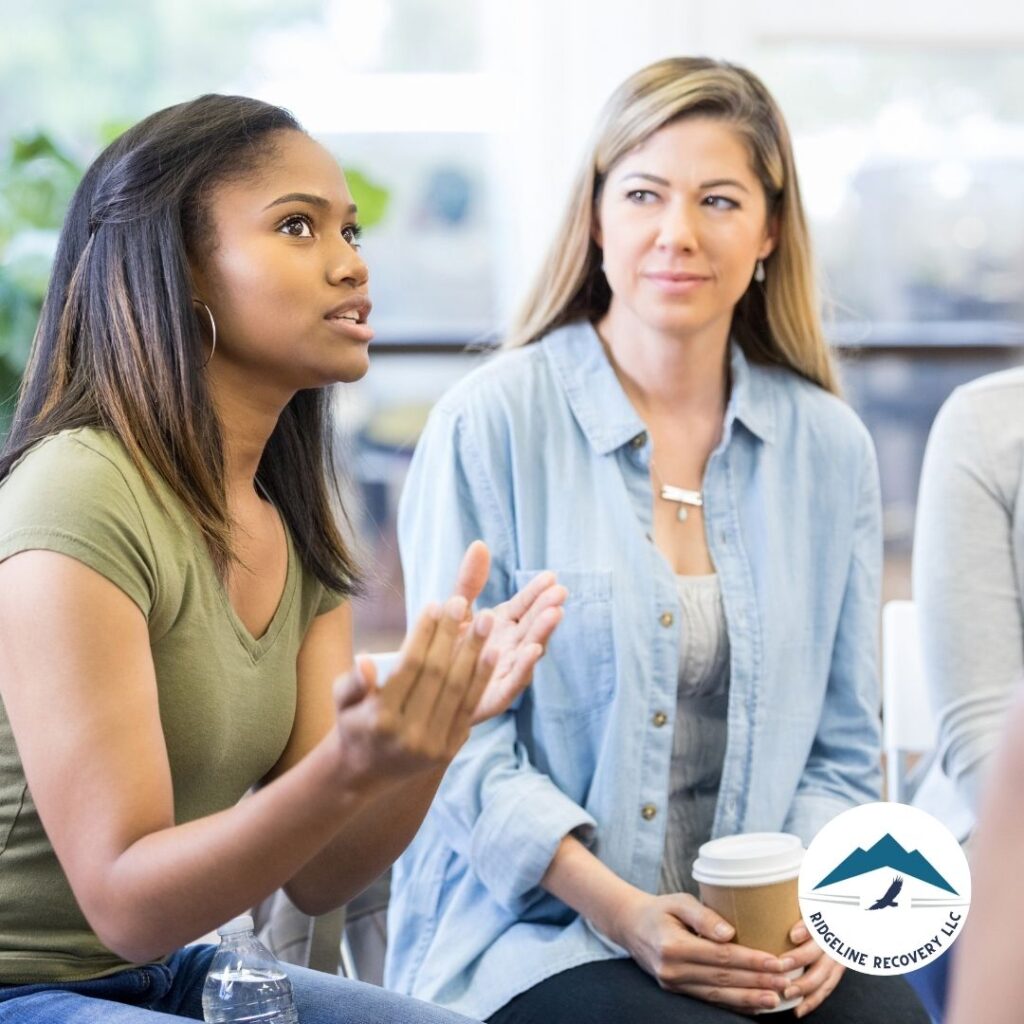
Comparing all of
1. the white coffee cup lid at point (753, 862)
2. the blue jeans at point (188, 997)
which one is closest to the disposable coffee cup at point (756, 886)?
the white coffee cup lid at point (753, 862)

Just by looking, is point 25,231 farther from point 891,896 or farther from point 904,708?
point 891,896

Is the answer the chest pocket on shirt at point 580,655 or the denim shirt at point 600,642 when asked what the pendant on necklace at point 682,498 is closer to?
the denim shirt at point 600,642

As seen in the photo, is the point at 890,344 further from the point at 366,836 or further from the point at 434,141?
the point at 366,836

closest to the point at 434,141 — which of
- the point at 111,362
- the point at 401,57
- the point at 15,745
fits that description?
the point at 401,57

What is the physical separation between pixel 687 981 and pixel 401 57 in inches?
94.3

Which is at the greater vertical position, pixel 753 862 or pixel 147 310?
pixel 147 310

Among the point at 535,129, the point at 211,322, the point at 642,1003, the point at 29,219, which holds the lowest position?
the point at 642,1003

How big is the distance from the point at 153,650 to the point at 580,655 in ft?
1.95

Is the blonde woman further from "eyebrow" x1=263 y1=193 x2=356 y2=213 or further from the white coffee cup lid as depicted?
"eyebrow" x1=263 y1=193 x2=356 y2=213

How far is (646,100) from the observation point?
5.83 ft

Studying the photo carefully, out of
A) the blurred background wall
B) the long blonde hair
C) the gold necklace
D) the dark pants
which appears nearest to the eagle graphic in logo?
the dark pants

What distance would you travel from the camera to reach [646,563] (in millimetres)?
1705

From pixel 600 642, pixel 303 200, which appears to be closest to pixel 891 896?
pixel 600 642

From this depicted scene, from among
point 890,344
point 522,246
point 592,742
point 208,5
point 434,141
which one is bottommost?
point 592,742
